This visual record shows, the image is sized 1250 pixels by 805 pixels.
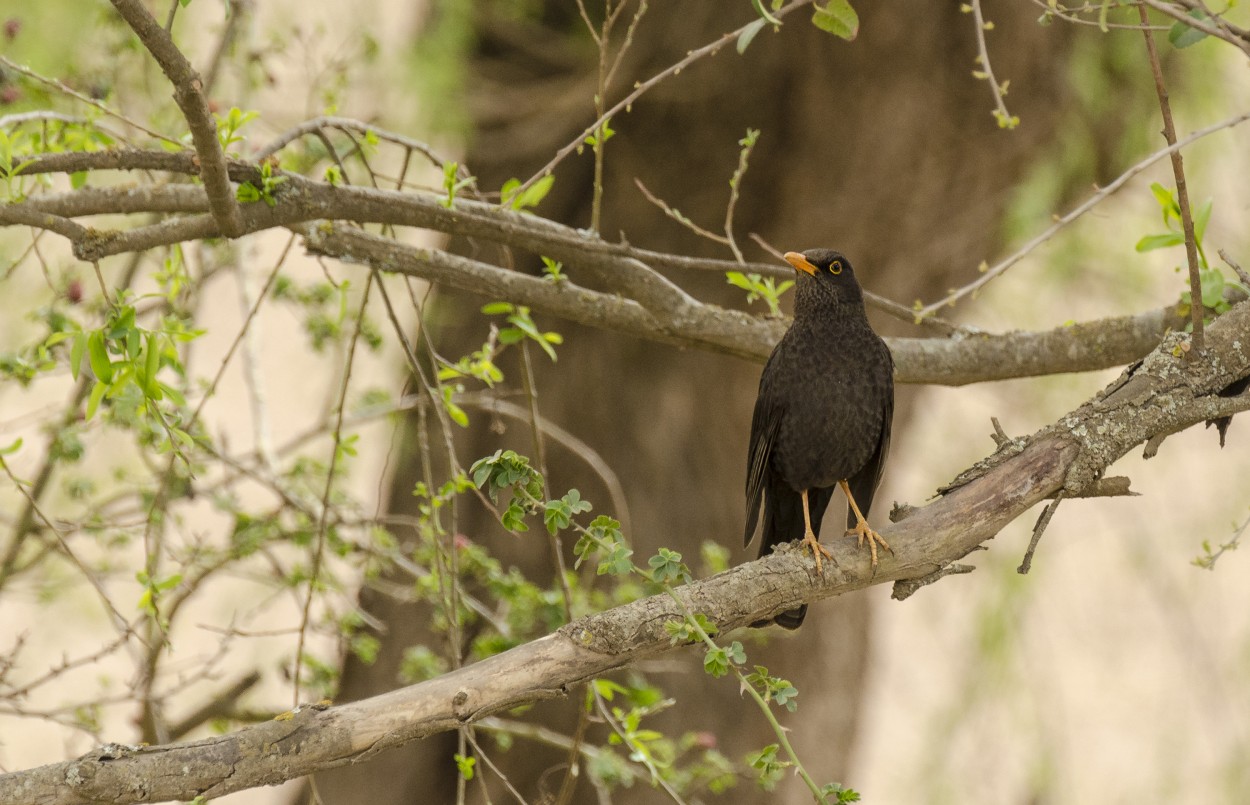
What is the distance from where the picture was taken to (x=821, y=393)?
3.51 m

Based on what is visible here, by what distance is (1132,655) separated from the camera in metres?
7.05

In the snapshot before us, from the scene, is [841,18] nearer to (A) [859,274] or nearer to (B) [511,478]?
(B) [511,478]

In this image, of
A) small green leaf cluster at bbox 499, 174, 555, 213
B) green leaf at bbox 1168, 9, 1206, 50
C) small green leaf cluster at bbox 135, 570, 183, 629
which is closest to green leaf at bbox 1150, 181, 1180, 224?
green leaf at bbox 1168, 9, 1206, 50

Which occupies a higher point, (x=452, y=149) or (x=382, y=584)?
(x=452, y=149)

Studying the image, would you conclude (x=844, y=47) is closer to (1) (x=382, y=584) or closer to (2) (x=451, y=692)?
(1) (x=382, y=584)

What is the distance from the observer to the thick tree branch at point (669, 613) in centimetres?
219

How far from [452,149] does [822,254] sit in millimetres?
2899

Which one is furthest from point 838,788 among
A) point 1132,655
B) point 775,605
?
point 1132,655

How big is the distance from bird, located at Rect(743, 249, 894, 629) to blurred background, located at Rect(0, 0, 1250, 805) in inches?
56.2

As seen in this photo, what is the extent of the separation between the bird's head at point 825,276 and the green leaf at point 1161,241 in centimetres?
80

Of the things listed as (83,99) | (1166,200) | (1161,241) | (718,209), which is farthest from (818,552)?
(718,209)

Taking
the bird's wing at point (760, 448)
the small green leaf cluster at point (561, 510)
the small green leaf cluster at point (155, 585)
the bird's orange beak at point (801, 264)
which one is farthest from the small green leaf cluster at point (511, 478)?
the bird's orange beak at point (801, 264)

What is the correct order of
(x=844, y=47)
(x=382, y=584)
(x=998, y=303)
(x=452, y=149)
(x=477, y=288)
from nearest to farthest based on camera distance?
(x=477, y=288) → (x=382, y=584) → (x=844, y=47) → (x=452, y=149) → (x=998, y=303)

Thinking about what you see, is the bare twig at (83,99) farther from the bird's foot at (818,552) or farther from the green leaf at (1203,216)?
the green leaf at (1203,216)
